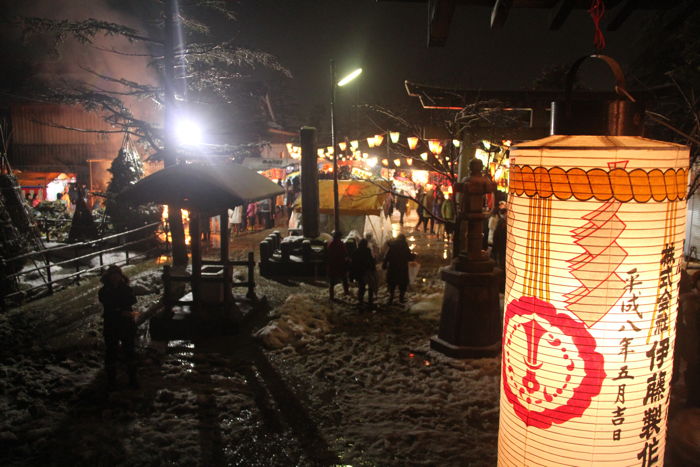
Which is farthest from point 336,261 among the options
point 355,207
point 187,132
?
point 187,132

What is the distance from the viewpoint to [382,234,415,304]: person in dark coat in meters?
11.4

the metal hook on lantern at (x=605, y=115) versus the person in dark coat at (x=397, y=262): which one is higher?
the metal hook on lantern at (x=605, y=115)

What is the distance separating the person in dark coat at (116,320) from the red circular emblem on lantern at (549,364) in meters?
6.26

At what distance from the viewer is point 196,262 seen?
9641 mm

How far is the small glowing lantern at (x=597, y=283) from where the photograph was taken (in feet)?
8.16

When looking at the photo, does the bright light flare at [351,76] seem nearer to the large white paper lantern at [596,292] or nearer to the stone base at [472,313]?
the stone base at [472,313]

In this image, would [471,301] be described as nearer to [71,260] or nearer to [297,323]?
[297,323]

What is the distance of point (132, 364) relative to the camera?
7078 millimetres

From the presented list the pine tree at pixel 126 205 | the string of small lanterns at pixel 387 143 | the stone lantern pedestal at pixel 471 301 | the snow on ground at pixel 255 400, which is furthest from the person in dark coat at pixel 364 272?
the pine tree at pixel 126 205

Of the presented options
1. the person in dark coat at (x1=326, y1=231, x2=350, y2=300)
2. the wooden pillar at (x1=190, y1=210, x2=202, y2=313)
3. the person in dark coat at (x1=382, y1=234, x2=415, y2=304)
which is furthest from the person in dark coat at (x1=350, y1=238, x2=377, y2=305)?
the wooden pillar at (x1=190, y1=210, x2=202, y2=313)

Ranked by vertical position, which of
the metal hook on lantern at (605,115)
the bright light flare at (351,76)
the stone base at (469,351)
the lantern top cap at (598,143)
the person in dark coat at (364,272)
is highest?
the bright light flare at (351,76)

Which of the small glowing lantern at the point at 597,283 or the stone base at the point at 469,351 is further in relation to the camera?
the stone base at the point at 469,351

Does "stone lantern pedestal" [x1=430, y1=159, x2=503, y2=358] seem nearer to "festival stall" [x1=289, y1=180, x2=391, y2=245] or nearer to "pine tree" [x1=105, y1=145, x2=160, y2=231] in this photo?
"festival stall" [x1=289, y1=180, x2=391, y2=245]

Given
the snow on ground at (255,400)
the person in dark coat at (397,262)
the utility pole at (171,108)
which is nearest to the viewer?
the snow on ground at (255,400)
